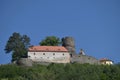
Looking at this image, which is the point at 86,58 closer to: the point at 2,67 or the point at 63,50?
the point at 63,50

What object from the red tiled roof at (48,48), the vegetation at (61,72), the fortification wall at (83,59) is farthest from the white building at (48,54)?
the vegetation at (61,72)

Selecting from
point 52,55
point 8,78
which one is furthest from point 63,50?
point 8,78

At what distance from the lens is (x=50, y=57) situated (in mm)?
133375

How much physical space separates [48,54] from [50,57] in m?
0.53

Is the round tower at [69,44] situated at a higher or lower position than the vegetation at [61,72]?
higher

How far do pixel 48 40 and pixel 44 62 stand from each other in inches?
312

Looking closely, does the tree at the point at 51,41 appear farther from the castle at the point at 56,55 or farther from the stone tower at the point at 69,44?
the castle at the point at 56,55

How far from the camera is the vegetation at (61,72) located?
125 meters

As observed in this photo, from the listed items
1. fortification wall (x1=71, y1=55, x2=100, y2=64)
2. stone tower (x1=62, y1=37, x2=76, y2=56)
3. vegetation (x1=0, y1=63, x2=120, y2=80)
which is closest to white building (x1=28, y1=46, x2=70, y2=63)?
fortification wall (x1=71, y1=55, x2=100, y2=64)

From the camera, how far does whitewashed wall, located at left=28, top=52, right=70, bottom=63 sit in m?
133

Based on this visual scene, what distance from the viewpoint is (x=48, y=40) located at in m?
140

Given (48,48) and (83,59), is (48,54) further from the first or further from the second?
(83,59)

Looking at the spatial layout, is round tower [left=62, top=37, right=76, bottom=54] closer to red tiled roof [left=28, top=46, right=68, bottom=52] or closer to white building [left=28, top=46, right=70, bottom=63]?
red tiled roof [left=28, top=46, right=68, bottom=52]

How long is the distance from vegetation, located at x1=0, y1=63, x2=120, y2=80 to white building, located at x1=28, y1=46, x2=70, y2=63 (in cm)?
268
